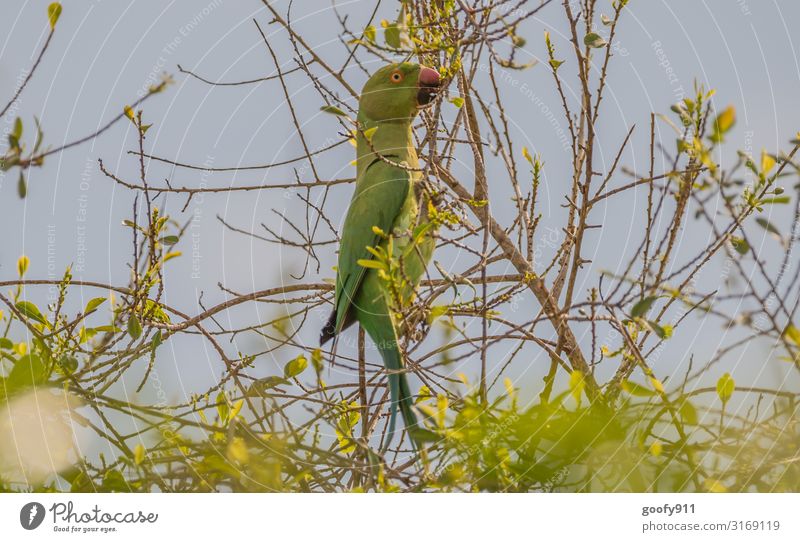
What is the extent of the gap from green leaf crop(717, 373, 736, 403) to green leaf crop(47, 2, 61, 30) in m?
2.34

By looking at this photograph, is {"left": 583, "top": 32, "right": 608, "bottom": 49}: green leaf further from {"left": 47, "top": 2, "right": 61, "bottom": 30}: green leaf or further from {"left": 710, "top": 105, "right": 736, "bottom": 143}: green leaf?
{"left": 47, "top": 2, "right": 61, "bottom": 30}: green leaf

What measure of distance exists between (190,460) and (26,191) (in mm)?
964

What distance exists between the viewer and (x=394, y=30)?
121 inches

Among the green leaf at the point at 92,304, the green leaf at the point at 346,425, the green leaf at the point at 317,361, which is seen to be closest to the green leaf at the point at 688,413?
the green leaf at the point at 346,425

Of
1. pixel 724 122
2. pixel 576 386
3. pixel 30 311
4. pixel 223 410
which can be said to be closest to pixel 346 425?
pixel 223 410

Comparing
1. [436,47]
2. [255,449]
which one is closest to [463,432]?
[255,449]

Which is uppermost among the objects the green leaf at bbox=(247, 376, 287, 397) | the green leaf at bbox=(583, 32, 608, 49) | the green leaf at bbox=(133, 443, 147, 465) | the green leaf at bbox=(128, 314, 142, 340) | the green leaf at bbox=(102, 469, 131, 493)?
the green leaf at bbox=(583, 32, 608, 49)

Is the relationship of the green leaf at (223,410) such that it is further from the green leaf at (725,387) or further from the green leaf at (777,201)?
the green leaf at (777,201)

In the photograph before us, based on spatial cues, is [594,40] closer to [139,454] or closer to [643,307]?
[643,307]

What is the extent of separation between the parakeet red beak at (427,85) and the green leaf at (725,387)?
1594 millimetres

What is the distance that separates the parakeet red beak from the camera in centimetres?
329

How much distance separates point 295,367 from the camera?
9.99ft

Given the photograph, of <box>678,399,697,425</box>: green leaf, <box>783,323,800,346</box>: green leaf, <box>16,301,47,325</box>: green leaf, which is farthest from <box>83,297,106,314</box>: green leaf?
<box>783,323,800,346</box>: green leaf

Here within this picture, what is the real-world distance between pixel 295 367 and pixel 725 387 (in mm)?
1519
